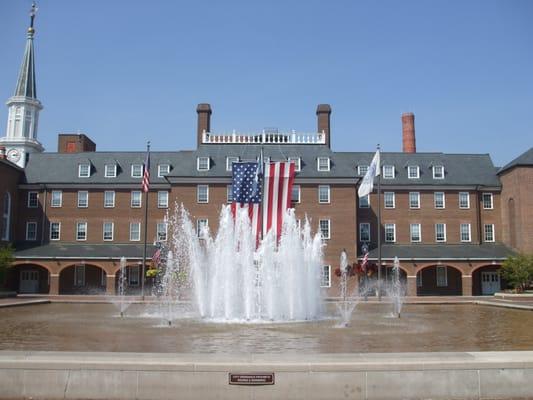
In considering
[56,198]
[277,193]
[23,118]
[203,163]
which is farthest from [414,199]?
[23,118]

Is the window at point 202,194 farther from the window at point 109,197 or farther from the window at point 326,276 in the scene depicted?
the window at point 326,276

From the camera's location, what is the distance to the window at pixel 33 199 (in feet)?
166

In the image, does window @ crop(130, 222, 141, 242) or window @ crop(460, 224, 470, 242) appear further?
window @ crop(130, 222, 141, 242)

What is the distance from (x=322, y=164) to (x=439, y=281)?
45.6ft

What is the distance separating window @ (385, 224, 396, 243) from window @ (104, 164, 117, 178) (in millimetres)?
24401

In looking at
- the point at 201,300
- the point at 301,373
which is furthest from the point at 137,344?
the point at 201,300

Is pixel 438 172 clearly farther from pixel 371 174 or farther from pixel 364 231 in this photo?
pixel 371 174

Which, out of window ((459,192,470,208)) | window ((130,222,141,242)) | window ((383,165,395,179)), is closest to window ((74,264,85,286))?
window ((130,222,141,242))

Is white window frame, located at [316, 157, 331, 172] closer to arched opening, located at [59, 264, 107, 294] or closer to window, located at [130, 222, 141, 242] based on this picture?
window, located at [130, 222, 141, 242]

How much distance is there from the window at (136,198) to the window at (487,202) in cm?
3009

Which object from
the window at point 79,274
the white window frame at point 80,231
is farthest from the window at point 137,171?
the window at point 79,274

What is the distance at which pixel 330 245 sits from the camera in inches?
1850

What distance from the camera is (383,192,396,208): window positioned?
50.2m

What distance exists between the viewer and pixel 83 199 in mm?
50625
